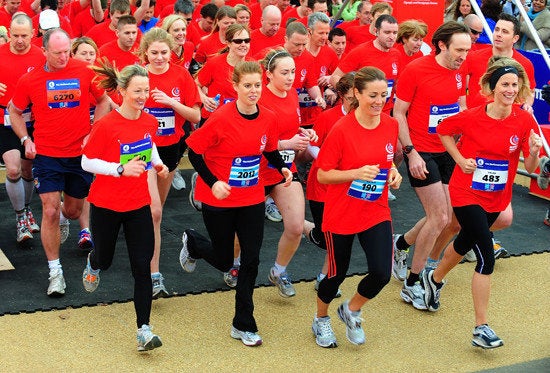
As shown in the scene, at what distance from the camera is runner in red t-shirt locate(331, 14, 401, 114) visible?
8.70 m

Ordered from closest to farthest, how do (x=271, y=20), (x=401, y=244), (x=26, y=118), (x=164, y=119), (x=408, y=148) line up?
(x=408, y=148)
(x=164, y=119)
(x=401, y=244)
(x=26, y=118)
(x=271, y=20)

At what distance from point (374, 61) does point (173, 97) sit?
2.24m

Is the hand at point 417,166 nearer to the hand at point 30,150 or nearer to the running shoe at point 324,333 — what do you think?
the running shoe at point 324,333

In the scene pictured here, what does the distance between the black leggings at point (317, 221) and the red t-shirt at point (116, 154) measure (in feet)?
4.68

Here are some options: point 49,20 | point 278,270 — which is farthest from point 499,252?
point 49,20

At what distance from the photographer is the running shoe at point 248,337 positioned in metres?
6.14

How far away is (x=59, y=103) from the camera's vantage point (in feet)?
23.2

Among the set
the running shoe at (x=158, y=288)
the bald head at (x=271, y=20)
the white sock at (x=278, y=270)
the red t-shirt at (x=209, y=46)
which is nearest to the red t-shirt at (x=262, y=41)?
the bald head at (x=271, y=20)

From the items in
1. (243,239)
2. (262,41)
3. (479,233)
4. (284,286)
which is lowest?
(284,286)

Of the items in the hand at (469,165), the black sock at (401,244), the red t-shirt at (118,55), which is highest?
the hand at (469,165)

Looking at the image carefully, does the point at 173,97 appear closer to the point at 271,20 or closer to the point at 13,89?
the point at 13,89

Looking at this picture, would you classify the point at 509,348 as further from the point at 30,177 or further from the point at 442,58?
the point at 30,177

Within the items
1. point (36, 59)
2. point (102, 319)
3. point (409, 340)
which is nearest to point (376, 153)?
point (409, 340)

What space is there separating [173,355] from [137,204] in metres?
0.97
